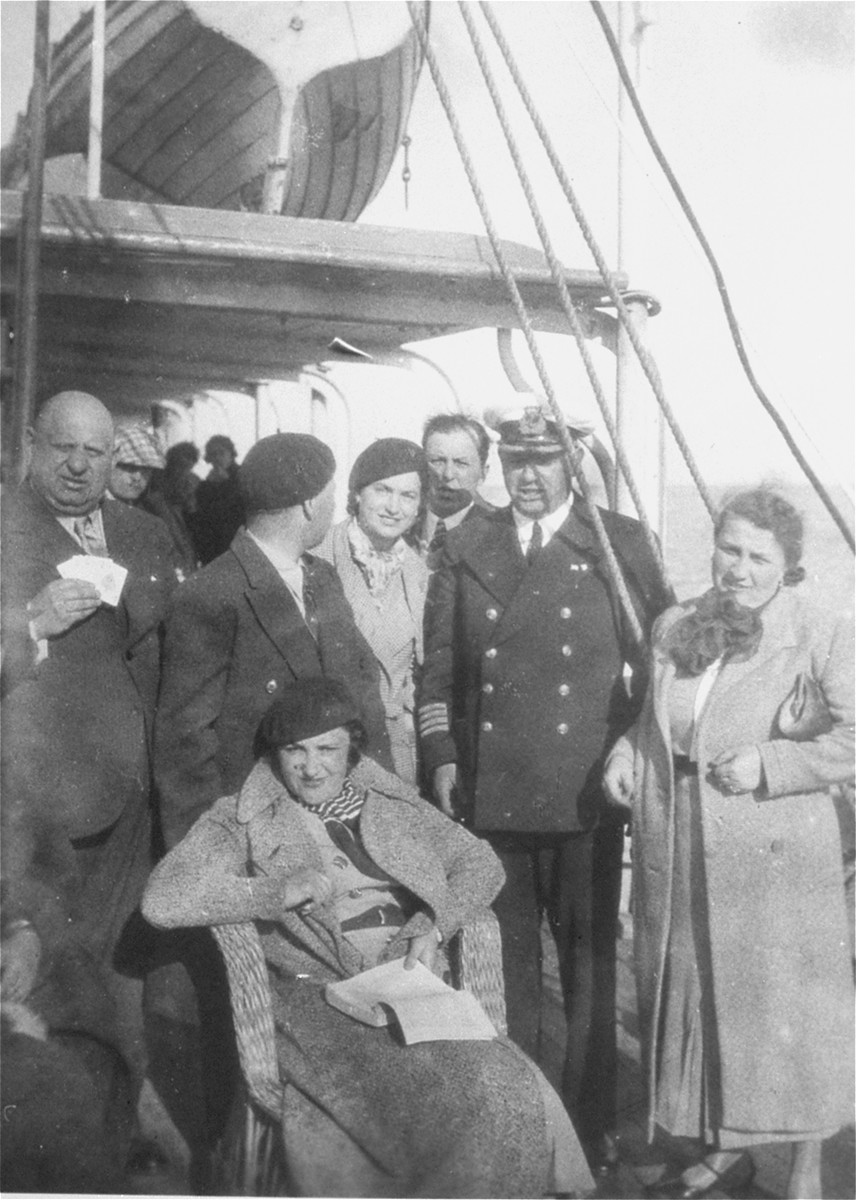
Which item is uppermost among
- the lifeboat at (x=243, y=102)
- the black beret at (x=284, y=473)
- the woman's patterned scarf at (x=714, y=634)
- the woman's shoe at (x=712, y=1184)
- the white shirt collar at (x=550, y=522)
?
the lifeboat at (x=243, y=102)

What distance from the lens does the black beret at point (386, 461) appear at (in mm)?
2213

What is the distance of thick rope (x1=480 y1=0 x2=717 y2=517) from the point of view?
208 centimetres

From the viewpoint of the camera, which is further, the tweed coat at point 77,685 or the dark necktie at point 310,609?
the dark necktie at point 310,609

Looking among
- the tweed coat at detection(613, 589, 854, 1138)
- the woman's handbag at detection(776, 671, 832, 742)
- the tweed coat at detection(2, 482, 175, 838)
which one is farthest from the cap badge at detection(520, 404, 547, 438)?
the tweed coat at detection(2, 482, 175, 838)

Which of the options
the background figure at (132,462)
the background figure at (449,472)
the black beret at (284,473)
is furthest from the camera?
the background figure at (132,462)

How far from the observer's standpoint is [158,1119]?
214 cm

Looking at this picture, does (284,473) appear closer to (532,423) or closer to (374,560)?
(374,560)

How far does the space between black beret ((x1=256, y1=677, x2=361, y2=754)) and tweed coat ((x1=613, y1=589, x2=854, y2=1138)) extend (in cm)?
63

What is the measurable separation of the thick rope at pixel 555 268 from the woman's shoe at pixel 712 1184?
1.09 m

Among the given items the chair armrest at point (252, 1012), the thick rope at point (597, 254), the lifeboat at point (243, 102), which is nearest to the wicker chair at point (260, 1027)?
the chair armrest at point (252, 1012)

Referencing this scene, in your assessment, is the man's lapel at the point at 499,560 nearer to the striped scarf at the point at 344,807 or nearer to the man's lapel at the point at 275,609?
the man's lapel at the point at 275,609

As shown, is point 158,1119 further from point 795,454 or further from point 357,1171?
point 795,454

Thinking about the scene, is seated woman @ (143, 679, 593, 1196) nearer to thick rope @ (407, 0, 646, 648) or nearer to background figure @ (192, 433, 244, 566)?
thick rope @ (407, 0, 646, 648)

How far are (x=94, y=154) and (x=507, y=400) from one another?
1105mm
